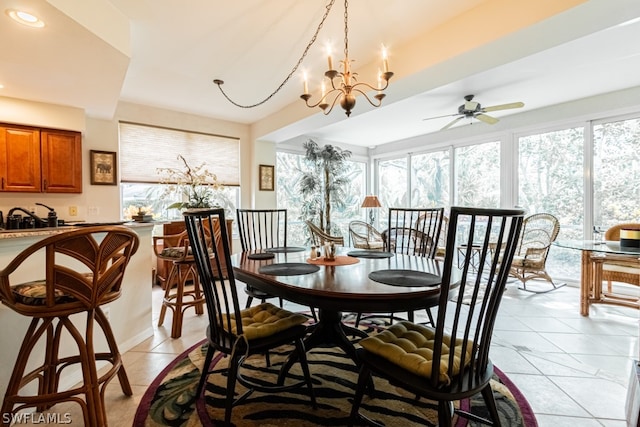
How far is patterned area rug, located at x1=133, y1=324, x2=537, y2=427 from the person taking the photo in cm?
158

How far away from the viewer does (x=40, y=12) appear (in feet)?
5.73

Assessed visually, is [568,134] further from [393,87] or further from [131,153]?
[131,153]

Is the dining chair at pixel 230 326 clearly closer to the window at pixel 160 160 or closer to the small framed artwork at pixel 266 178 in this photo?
the window at pixel 160 160

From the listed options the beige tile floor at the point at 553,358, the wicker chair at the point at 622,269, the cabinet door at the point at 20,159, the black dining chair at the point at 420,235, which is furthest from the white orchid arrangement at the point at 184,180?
the wicker chair at the point at 622,269

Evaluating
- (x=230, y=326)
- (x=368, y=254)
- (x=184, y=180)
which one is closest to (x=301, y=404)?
(x=230, y=326)

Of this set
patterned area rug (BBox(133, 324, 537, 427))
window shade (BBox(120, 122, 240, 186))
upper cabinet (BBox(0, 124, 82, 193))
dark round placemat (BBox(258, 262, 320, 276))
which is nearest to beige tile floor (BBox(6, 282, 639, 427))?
patterned area rug (BBox(133, 324, 537, 427))

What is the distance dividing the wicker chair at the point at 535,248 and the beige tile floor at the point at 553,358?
61 centimetres

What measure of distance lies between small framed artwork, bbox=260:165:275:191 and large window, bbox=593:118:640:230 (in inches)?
191

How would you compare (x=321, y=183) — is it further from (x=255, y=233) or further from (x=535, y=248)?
(x=535, y=248)

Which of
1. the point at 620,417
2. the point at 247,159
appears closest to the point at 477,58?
the point at 620,417

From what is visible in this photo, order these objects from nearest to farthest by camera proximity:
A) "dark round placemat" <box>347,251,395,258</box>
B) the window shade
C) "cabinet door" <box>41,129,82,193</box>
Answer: "dark round placemat" <box>347,251,395,258</box>, "cabinet door" <box>41,129,82,193</box>, the window shade

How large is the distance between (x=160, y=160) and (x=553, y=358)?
5.04 meters

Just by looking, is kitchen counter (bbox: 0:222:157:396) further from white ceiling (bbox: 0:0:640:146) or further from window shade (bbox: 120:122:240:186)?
window shade (bbox: 120:122:240:186)

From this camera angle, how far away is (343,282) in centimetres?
151
